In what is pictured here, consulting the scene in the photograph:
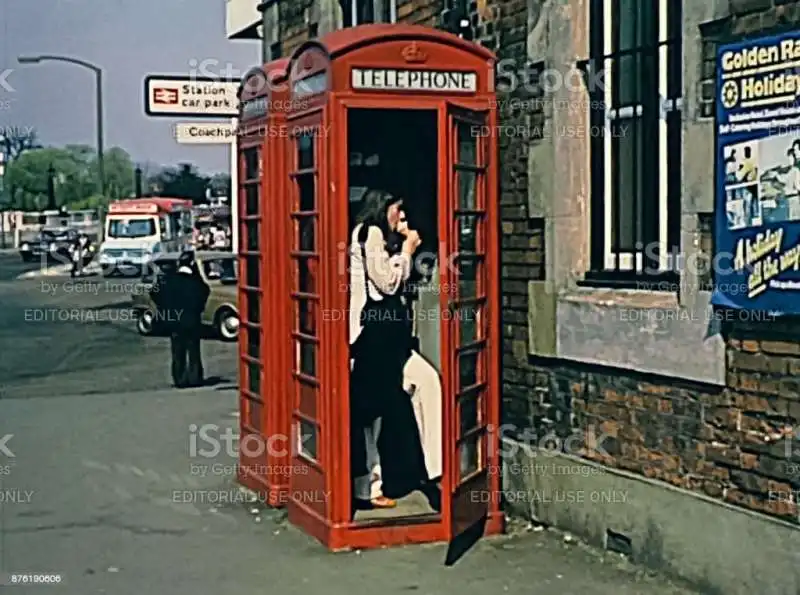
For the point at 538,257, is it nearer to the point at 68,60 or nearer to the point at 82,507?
the point at 82,507

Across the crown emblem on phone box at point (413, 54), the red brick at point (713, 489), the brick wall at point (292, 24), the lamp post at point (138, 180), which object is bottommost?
the red brick at point (713, 489)

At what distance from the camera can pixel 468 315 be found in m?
8.10

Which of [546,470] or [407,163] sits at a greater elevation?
A: [407,163]

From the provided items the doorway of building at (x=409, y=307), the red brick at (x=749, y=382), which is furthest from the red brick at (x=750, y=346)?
the doorway of building at (x=409, y=307)

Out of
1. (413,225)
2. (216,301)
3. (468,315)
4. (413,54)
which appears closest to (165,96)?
(413,225)

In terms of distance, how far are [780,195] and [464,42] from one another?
2.45m

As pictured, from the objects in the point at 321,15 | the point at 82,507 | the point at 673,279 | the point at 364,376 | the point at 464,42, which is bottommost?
the point at 82,507

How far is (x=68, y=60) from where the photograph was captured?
1469 inches

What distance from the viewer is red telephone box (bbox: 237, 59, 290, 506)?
912 centimetres

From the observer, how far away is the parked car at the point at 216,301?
25953 mm

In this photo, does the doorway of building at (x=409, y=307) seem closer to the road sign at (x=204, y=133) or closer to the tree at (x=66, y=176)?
the road sign at (x=204, y=133)

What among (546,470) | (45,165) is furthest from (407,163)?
(45,165)
